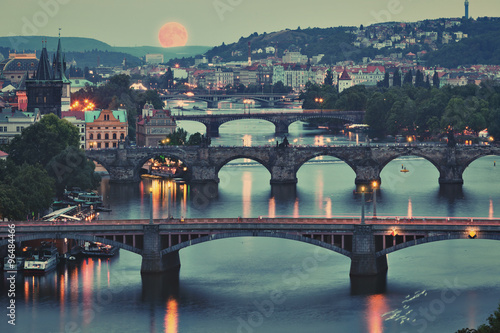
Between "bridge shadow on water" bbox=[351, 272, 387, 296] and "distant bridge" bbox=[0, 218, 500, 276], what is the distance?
32cm

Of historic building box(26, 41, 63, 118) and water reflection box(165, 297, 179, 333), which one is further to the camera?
historic building box(26, 41, 63, 118)

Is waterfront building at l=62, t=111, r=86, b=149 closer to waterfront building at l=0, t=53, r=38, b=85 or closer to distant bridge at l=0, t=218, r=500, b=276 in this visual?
distant bridge at l=0, t=218, r=500, b=276

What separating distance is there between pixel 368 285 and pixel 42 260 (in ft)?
51.5

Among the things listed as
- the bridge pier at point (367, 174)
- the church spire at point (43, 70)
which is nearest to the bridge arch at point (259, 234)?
the bridge pier at point (367, 174)

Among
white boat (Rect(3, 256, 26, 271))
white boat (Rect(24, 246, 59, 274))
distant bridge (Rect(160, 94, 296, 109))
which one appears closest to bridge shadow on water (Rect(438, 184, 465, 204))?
white boat (Rect(24, 246, 59, 274))

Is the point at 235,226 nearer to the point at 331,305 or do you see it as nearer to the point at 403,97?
the point at 331,305

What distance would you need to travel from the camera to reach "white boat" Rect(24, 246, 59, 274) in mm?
56000

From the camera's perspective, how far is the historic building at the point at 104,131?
326ft

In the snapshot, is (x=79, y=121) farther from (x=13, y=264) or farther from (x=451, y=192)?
(x=13, y=264)

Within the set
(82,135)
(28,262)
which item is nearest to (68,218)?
(28,262)

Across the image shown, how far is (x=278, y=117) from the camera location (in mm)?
131500

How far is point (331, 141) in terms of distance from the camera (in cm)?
11606

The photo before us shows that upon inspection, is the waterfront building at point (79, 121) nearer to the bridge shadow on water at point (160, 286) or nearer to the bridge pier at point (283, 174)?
the bridge pier at point (283, 174)

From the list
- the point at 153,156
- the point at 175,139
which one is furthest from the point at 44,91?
the point at 153,156
